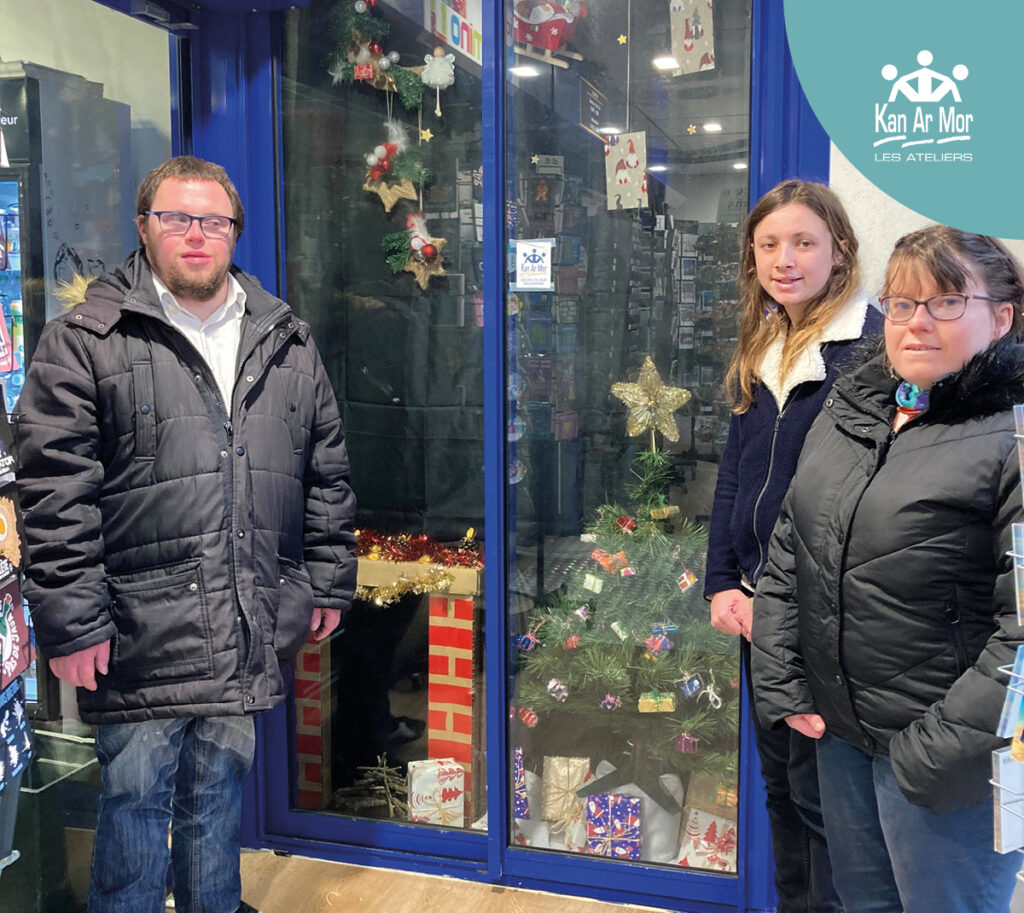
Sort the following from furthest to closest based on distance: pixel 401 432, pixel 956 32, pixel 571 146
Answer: pixel 401 432, pixel 571 146, pixel 956 32

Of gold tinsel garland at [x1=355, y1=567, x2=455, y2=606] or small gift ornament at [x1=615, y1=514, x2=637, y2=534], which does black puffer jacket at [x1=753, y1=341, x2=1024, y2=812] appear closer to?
small gift ornament at [x1=615, y1=514, x2=637, y2=534]

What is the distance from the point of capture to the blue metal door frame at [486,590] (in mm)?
2762

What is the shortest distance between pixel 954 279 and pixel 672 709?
1.61 meters

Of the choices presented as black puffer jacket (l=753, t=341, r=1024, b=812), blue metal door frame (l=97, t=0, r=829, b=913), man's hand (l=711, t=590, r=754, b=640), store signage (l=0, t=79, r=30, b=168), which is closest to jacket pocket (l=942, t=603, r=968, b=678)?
black puffer jacket (l=753, t=341, r=1024, b=812)

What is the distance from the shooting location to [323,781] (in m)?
3.19

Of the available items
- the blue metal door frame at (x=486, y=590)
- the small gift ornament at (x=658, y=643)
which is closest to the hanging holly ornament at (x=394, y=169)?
the blue metal door frame at (x=486, y=590)

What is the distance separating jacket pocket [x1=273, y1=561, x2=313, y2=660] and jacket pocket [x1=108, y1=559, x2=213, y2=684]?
0.20 m

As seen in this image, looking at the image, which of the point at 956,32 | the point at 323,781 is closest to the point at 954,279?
the point at 956,32

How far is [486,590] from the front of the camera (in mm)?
2930

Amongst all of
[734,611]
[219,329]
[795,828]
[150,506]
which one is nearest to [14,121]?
[219,329]

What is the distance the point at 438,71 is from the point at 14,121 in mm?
1096

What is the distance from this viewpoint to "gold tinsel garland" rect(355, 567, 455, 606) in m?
3.01

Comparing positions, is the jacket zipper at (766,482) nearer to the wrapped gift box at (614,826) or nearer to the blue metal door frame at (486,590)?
the blue metal door frame at (486,590)

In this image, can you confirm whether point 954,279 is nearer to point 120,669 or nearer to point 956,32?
point 956,32
